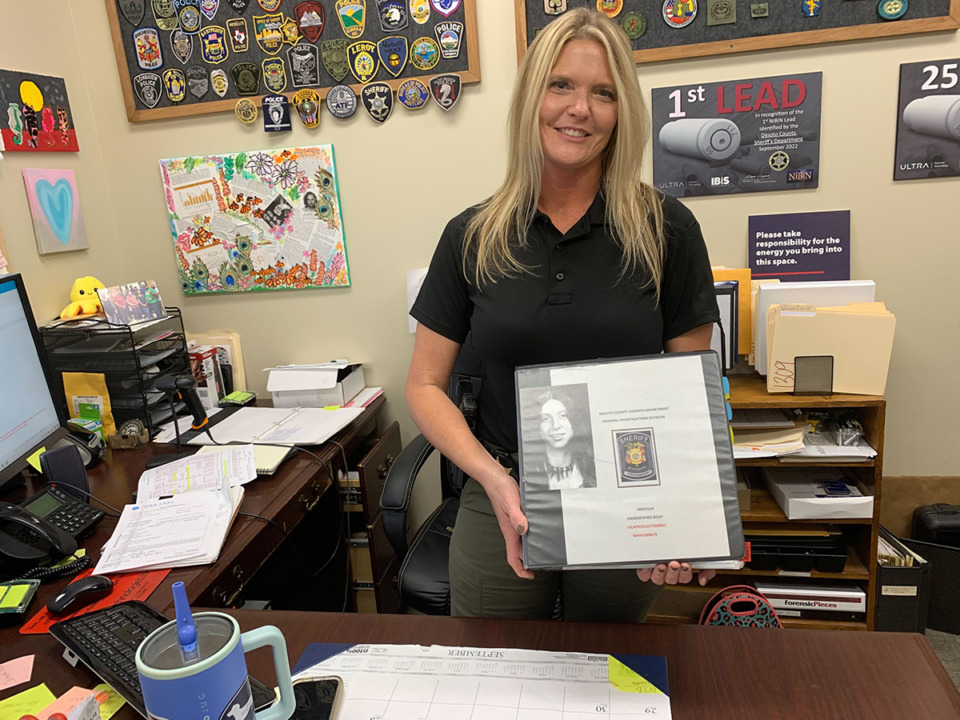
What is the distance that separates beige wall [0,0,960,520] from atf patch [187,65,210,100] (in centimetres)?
10

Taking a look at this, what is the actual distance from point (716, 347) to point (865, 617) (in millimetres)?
858

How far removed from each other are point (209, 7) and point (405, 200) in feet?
2.71

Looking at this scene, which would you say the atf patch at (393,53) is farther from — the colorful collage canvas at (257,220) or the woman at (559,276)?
the woman at (559,276)

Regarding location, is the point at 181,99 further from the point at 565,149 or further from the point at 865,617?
the point at 865,617

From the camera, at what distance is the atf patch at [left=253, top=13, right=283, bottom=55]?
80.7 inches

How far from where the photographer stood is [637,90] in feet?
3.73

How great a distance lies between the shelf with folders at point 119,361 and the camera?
1853 mm

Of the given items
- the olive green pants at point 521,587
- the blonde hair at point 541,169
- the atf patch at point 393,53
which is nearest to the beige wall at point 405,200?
the atf patch at point 393,53

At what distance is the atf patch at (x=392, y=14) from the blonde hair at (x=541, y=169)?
3.36 ft

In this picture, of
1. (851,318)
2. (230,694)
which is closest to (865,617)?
(851,318)

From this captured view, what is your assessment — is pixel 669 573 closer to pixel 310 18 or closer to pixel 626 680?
pixel 626 680

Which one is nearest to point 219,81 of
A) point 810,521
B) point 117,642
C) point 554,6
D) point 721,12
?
point 554,6

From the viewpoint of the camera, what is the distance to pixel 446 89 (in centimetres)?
201

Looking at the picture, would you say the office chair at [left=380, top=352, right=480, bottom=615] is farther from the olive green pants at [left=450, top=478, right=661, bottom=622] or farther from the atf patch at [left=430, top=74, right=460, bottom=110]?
the atf patch at [left=430, top=74, right=460, bottom=110]
